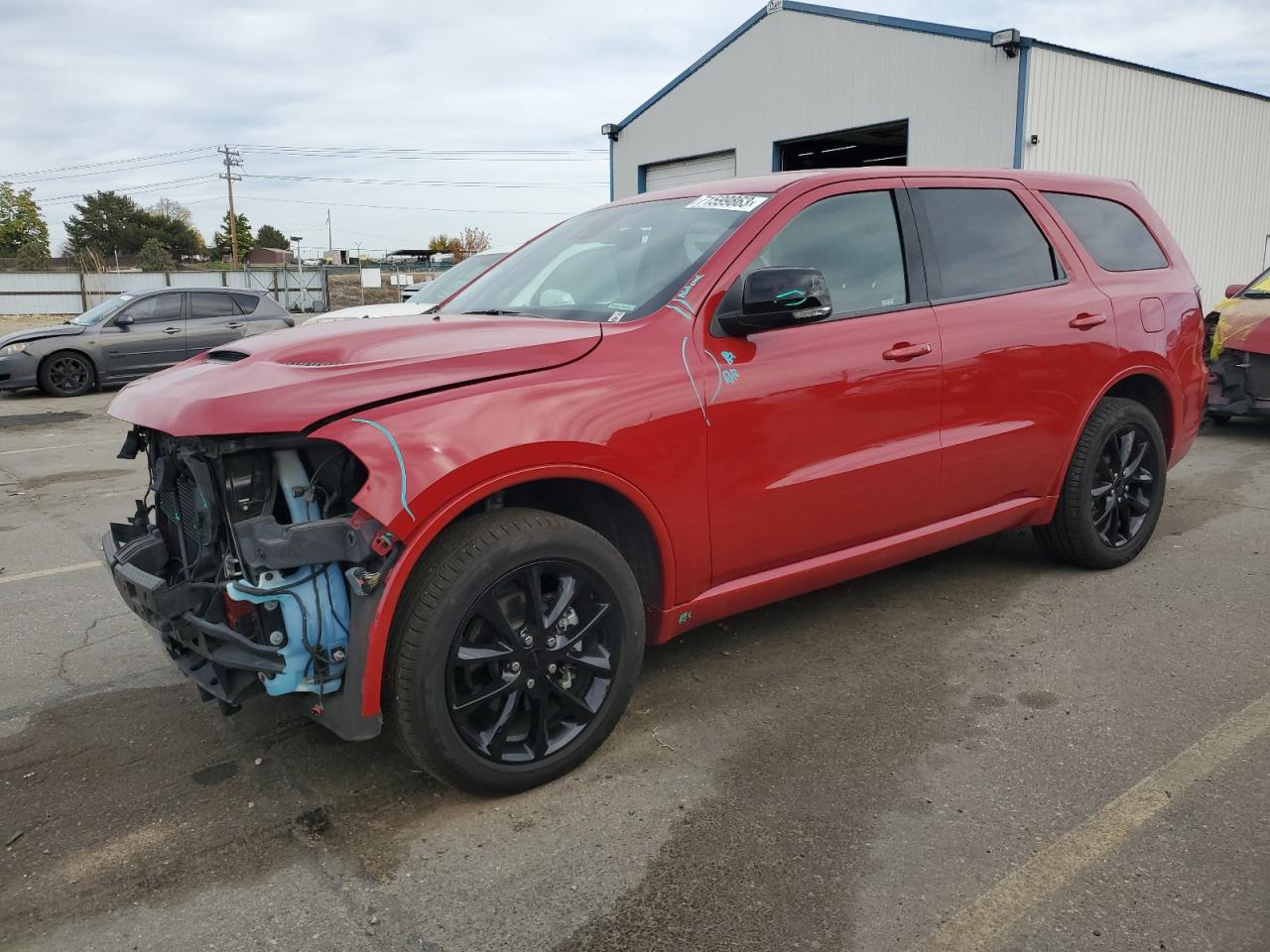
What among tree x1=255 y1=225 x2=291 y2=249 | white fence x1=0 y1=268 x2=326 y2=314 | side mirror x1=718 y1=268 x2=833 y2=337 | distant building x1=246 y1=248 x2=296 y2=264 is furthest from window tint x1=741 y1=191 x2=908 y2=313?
tree x1=255 y1=225 x2=291 y2=249

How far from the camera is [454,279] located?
9867mm

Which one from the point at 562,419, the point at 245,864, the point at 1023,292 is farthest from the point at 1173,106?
the point at 245,864

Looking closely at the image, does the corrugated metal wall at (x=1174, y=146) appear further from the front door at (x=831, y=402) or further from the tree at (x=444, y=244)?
the tree at (x=444, y=244)

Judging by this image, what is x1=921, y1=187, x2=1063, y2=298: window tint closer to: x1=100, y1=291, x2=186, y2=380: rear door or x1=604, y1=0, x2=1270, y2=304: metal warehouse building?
x1=604, y1=0, x2=1270, y2=304: metal warehouse building

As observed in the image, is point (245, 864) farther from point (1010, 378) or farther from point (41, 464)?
point (41, 464)

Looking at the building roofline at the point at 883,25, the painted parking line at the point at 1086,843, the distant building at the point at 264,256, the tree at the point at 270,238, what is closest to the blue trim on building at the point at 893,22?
the building roofline at the point at 883,25

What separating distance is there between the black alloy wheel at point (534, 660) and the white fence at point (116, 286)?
3728 cm

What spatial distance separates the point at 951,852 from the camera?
8.47 ft

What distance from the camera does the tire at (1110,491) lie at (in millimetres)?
4504

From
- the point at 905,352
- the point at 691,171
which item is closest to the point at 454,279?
the point at 905,352

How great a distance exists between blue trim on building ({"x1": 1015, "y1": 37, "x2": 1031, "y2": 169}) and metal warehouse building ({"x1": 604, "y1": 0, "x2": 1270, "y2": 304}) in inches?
0.7

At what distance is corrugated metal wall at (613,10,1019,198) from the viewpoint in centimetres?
1467

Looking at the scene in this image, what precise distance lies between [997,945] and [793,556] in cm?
152

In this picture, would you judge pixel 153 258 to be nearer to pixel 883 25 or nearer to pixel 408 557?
pixel 883 25
